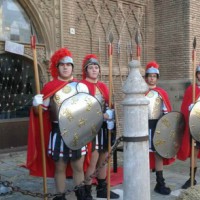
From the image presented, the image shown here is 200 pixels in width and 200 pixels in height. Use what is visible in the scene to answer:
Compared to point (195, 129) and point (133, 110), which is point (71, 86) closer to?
point (133, 110)

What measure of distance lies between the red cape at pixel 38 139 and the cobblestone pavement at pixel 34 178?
1.88ft

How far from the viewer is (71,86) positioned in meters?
3.96

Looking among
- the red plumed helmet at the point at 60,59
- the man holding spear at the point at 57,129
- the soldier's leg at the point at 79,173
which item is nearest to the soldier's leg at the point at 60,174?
the man holding spear at the point at 57,129

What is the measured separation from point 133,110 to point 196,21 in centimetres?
720

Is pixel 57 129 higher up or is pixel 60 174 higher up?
pixel 57 129

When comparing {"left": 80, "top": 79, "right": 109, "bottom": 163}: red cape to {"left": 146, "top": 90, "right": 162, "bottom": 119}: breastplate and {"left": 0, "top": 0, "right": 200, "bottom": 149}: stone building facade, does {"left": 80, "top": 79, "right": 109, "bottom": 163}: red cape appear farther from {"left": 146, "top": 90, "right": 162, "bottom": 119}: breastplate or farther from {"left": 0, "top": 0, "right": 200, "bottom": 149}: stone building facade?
{"left": 0, "top": 0, "right": 200, "bottom": 149}: stone building facade

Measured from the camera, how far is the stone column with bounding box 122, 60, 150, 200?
298 centimetres

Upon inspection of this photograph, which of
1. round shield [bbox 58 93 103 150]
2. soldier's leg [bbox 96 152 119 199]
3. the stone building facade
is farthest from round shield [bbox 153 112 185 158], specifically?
the stone building facade

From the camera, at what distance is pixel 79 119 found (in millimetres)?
3836

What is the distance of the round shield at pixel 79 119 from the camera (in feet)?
12.2

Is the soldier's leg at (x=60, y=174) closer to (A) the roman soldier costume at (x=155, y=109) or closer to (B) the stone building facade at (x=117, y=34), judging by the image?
(A) the roman soldier costume at (x=155, y=109)

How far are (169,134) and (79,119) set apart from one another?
1378 millimetres

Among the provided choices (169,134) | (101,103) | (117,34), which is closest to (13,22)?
(117,34)

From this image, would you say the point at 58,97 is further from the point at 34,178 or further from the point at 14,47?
the point at 14,47
